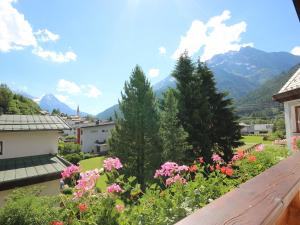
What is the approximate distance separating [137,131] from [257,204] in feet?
57.6

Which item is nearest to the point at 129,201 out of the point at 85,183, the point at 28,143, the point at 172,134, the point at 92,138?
the point at 85,183

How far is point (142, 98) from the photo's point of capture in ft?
62.8

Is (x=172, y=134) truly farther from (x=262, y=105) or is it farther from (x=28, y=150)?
(x=262, y=105)

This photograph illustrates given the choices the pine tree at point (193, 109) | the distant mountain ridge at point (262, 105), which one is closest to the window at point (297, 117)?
the pine tree at point (193, 109)

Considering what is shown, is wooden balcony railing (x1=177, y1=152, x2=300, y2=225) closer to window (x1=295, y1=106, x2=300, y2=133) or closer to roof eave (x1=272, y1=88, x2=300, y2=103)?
roof eave (x1=272, y1=88, x2=300, y2=103)

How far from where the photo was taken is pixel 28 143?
41.5 feet

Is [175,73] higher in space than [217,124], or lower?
higher

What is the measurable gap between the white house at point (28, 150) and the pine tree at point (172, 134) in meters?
7.30

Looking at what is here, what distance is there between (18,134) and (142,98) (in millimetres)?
9249

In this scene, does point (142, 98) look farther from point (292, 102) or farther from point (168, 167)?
point (168, 167)

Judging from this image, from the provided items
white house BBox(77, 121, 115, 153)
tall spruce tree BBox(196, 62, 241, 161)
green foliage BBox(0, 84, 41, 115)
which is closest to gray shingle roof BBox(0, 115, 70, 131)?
tall spruce tree BBox(196, 62, 241, 161)

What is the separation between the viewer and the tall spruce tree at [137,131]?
1781 cm

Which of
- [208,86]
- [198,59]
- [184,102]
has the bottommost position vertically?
[184,102]

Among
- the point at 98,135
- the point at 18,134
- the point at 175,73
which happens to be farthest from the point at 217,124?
the point at 98,135
